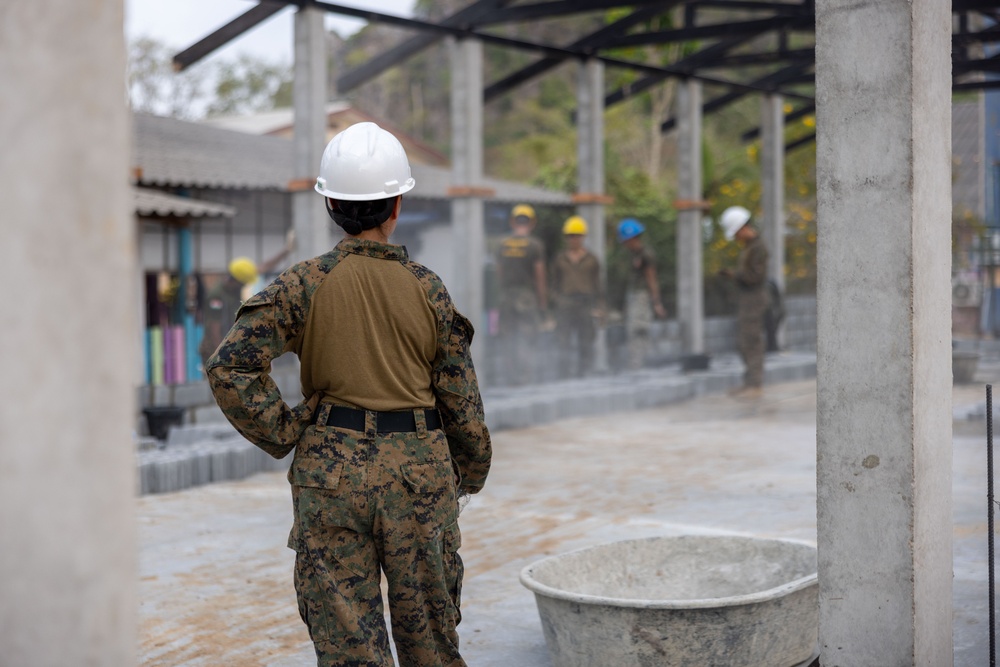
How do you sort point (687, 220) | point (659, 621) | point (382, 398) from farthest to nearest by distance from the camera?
point (687, 220) → point (659, 621) → point (382, 398)

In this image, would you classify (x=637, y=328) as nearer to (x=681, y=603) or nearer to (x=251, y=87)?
(x=681, y=603)

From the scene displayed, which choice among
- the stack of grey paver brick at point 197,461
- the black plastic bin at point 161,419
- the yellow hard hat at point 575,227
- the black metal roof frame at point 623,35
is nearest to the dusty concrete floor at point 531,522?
the stack of grey paver brick at point 197,461

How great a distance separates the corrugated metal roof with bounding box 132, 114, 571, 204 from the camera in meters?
16.2

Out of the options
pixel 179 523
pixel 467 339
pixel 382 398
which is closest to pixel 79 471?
pixel 382 398

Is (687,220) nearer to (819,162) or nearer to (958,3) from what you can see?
(958,3)

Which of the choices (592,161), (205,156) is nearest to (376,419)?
(592,161)

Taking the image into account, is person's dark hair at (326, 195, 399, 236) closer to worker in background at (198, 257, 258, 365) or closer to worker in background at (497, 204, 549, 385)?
worker in background at (198, 257, 258, 365)

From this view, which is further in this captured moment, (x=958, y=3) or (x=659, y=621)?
(x=958, y=3)

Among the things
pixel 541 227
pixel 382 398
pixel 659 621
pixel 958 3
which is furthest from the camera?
pixel 541 227

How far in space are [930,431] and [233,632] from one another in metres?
2.99

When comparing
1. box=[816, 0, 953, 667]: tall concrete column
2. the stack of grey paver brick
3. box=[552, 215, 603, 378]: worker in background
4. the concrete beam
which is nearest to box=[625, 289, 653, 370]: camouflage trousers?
box=[552, 215, 603, 378]: worker in background

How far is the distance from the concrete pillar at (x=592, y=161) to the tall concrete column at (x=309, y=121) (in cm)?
452

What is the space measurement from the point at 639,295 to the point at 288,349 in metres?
11.8

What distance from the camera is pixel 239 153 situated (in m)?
19.5
